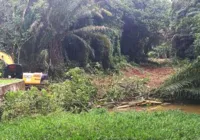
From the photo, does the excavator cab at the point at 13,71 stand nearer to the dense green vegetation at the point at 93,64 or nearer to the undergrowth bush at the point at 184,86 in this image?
the dense green vegetation at the point at 93,64

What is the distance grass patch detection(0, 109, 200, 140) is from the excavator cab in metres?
4.83

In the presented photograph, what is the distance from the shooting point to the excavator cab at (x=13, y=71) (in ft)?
38.9

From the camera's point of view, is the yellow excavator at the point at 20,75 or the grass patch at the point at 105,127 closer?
the grass patch at the point at 105,127

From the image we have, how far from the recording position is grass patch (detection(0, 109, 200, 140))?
553cm

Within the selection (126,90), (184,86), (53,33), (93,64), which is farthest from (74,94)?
(93,64)

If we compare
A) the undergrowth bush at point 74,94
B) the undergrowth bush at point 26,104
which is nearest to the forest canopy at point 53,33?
the undergrowth bush at point 74,94

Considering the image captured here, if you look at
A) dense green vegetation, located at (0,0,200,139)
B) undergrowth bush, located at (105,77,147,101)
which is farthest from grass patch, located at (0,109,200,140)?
undergrowth bush, located at (105,77,147,101)

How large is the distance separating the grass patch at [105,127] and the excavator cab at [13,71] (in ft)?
15.8

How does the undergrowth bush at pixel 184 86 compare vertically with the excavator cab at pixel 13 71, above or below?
below

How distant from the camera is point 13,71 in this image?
11938 mm

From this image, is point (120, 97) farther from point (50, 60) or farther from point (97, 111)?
point (50, 60)

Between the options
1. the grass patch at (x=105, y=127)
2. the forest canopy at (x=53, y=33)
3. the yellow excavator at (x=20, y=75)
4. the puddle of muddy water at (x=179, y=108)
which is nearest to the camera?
the grass patch at (x=105, y=127)

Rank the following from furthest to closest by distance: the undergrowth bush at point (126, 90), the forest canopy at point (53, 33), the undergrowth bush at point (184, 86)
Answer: the forest canopy at point (53, 33)
the undergrowth bush at point (126, 90)
the undergrowth bush at point (184, 86)

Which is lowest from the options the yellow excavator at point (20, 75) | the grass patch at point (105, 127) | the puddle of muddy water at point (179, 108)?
the puddle of muddy water at point (179, 108)
